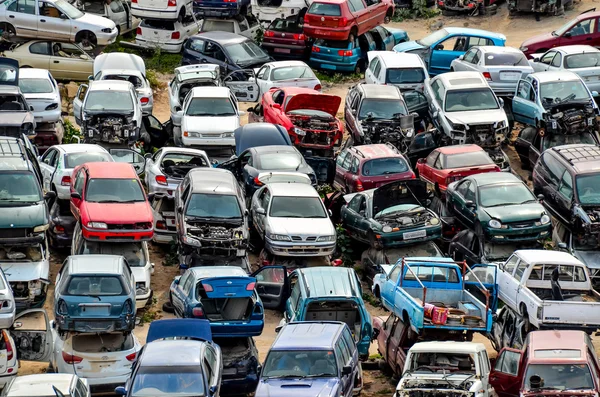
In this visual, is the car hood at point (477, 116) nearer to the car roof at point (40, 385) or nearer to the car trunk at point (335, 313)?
the car trunk at point (335, 313)

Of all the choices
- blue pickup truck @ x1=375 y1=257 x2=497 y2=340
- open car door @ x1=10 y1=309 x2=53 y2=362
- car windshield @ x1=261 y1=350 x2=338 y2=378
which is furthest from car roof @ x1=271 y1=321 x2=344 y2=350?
open car door @ x1=10 y1=309 x2=53 y2=362

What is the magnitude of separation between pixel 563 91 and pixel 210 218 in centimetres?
1061

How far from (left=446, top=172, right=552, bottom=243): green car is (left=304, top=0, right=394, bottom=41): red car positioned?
40.0ft

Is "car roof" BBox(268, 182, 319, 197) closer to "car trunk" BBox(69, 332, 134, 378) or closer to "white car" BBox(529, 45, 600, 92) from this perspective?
"car trunk" BBox(69, 332, 134, 378)

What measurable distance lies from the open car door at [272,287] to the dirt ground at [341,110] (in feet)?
1.66

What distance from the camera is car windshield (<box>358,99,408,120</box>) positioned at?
121 feet

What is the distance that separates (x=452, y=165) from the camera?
112 ft

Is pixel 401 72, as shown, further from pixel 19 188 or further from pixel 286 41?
pixel 19 188

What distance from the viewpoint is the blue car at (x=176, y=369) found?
879 inches

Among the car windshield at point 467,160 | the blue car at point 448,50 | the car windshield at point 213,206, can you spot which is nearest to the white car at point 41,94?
the car windshield at point 213,206

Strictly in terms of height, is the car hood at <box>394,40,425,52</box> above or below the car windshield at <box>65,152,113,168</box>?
below

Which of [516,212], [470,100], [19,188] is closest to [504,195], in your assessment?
[516,212]

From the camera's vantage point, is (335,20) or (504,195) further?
(335,20)

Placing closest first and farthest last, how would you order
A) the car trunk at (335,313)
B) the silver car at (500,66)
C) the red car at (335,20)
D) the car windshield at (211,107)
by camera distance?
the car trunk at (335,313) < the car windshield at (211,107) < the silver car at (500,66) < the red car at (335,20)
